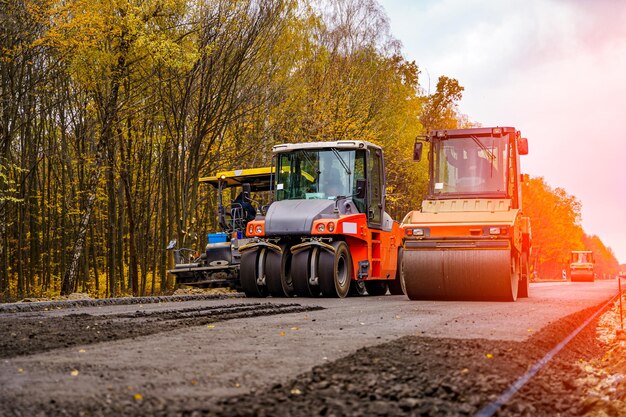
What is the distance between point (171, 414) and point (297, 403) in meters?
0.83

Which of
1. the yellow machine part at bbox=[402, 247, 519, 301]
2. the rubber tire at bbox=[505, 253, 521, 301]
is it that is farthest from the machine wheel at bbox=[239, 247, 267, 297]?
the rubber tire at bbox=[505, 253, 521, 301]

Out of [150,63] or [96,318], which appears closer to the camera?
[96,318]

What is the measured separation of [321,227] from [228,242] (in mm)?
3439

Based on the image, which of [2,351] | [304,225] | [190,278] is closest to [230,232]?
[190,278]

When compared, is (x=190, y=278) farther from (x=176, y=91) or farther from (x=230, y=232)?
(x=176, y=91)

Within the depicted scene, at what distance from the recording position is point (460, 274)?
1584cm

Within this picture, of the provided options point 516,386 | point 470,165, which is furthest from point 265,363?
point 470,165

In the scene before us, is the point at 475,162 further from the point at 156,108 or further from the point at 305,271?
the point at 156,108

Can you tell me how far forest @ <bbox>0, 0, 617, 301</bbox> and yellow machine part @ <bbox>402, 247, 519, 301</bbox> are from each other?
953cm

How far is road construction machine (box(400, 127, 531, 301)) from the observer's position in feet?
51.7

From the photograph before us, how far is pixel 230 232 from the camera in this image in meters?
20.3

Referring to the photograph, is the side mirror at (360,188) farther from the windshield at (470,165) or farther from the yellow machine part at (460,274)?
the yellow machine part at (460,274)

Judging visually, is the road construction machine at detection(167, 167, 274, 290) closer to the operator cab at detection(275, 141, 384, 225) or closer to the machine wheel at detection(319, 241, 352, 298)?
the operator cab at detection(275, 141, 384, 225)

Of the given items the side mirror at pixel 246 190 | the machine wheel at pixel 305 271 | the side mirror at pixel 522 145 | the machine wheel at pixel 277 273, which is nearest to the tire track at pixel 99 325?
the machine wheel at pixel 305 271
